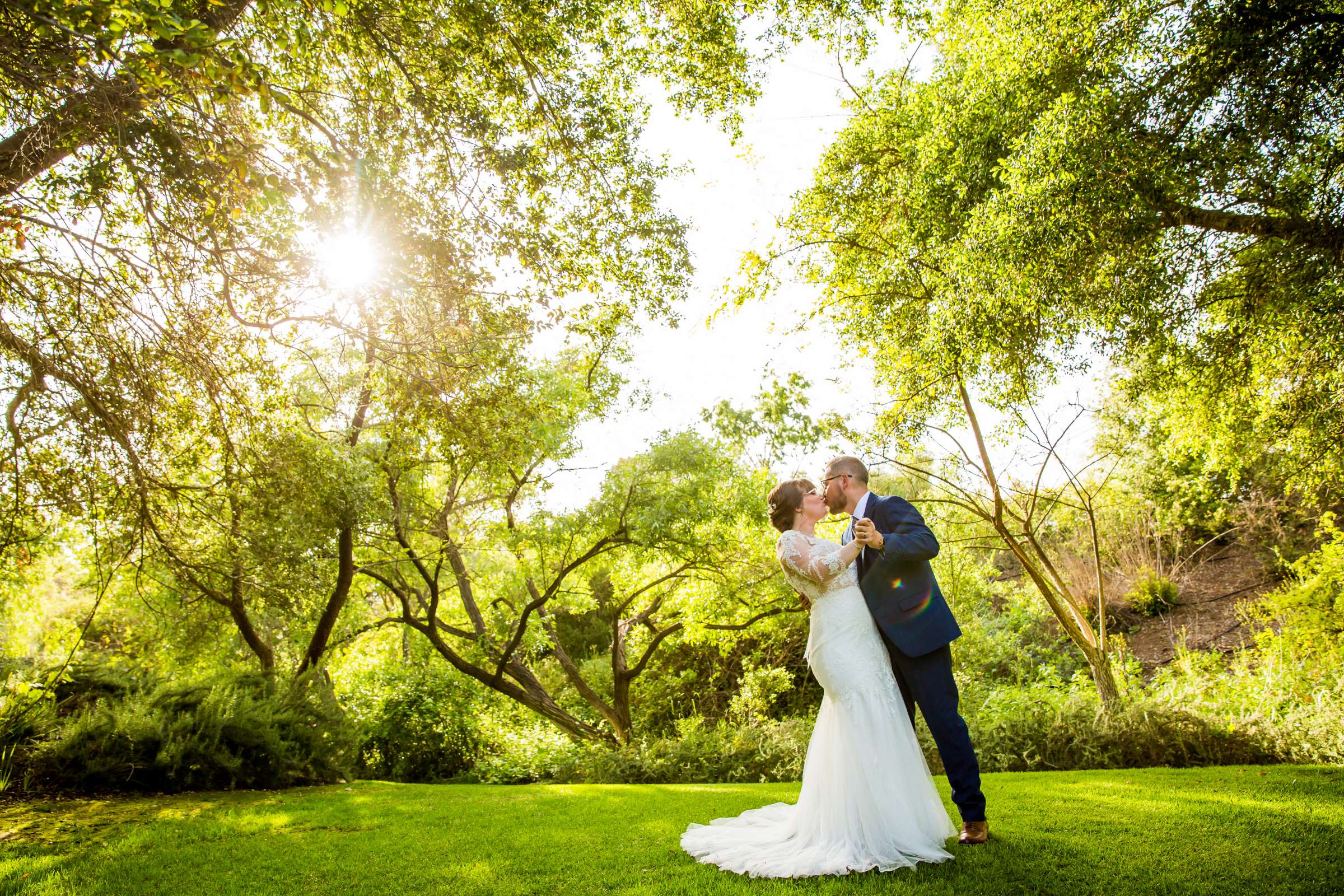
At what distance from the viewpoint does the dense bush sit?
23.6ft

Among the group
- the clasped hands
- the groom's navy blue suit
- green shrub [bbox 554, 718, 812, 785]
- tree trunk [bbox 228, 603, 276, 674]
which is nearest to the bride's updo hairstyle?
the groom's navy blue suit

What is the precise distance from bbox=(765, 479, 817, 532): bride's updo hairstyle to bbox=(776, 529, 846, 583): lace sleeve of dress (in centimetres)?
14

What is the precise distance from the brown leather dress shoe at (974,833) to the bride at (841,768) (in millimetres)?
87

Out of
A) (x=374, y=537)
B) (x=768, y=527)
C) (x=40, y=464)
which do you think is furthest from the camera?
(x=768, y=527)

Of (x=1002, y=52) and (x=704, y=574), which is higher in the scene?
(x=1002, y=52)

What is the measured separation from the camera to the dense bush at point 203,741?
7.21 meters

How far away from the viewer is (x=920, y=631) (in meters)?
3.92

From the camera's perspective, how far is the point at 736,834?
4270 mm

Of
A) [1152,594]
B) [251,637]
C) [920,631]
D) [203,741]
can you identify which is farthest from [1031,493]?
[251,637]

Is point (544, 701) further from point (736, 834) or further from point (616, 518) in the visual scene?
point (736, 834)

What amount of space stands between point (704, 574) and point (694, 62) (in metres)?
8.83

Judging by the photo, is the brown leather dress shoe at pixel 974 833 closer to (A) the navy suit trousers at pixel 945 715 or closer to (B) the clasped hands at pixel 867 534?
(A) the navy suit trousers at pixel 945 715

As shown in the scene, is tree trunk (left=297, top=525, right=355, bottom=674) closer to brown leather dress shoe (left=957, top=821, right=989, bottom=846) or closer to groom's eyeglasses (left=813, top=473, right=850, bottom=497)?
groom's eyeglasses (left=813, top=473, right=850, bottom=497)

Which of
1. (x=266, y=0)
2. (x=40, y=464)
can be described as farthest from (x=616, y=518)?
(x=266, y=0)
